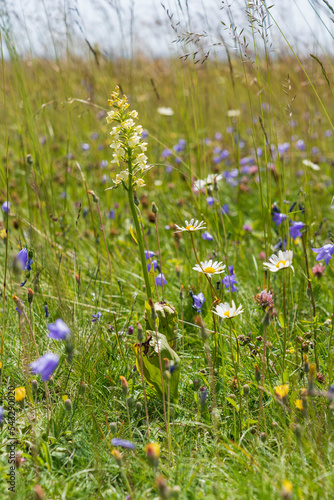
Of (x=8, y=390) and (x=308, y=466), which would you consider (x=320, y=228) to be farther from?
(x=8, y=390)

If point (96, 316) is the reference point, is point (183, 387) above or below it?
below

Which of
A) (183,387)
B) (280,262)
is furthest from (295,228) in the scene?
(183,387)

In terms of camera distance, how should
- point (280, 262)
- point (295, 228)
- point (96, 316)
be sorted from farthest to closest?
1. point (295, 228)
2. point (96, 316)
3. point (280, 262)

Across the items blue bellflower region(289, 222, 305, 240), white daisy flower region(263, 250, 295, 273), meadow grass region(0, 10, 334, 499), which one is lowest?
meadow grass region(0, 10, 334, 499)

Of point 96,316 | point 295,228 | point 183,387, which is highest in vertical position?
point 295,228

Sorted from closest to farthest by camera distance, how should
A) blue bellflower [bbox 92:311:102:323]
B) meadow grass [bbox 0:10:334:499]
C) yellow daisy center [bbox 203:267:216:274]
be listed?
meadow grass [bbox 0:10:334:499], yellow daisy center [bbox 203:267:216:274], blue bellflower [bbox 92:311:102:323]

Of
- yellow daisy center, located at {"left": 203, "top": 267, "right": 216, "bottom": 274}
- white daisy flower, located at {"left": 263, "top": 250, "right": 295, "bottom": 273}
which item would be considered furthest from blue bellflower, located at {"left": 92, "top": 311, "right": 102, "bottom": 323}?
white daisy flower, located at {"left": 263, "top": 250, "right": 295, "bottom": 273}

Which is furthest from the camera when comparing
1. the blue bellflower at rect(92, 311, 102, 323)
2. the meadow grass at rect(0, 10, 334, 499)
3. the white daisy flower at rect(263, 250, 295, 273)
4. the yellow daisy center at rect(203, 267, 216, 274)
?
the blue bellflower at rect(92, 311, 102, 323)

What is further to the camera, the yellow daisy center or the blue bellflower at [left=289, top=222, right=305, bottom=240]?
the blue bellflower at [left=289, top=222, right=305, bottom=240]

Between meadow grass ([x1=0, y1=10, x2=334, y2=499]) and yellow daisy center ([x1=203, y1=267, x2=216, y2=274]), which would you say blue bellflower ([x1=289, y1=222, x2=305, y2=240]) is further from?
yellow daisy center ([x1=203, y1=267, x2=216, y2=274])

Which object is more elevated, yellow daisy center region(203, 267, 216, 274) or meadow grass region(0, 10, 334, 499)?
yellow daisy center region(203, 267, 216, 274)

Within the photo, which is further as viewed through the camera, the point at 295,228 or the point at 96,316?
the point at 295,228

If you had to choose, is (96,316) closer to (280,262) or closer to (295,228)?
(280,262)

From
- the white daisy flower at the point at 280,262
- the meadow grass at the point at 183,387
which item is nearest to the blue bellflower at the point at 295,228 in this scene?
the meadow grass at the point at 183,387
